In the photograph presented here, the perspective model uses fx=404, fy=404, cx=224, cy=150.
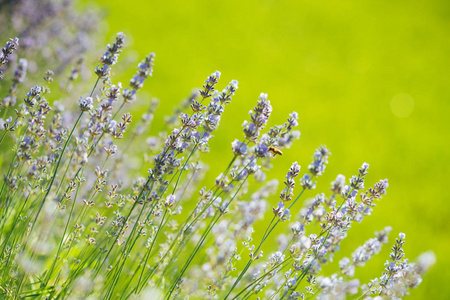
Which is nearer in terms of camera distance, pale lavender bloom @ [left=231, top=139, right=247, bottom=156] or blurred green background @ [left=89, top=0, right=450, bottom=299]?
pale lavender bloom @ [left=231, top=139, right=247, bottom=156]

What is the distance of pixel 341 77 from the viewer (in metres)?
5.93

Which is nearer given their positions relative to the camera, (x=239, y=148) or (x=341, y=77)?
(x=239, y=148)

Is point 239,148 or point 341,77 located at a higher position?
point 341,77

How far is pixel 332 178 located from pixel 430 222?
1057mm

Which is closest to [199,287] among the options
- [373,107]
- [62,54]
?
[62,54]

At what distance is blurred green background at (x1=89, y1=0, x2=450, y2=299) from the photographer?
4.34m

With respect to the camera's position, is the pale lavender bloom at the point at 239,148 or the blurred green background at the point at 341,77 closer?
the pale lavender bloom at the point at 239,148

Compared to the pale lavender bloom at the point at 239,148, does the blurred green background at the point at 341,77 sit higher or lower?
higher

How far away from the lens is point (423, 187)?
14.8ft

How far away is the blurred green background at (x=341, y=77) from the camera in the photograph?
4340 millimetres

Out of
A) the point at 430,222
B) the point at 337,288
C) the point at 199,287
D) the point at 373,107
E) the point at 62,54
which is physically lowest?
the point at 337,288

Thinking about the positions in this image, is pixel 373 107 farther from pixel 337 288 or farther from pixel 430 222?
pixel 337 288

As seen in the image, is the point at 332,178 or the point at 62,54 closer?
the point at 62,54

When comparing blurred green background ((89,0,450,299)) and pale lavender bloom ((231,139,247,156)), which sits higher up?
blurred green background ((89,0,450,299))
